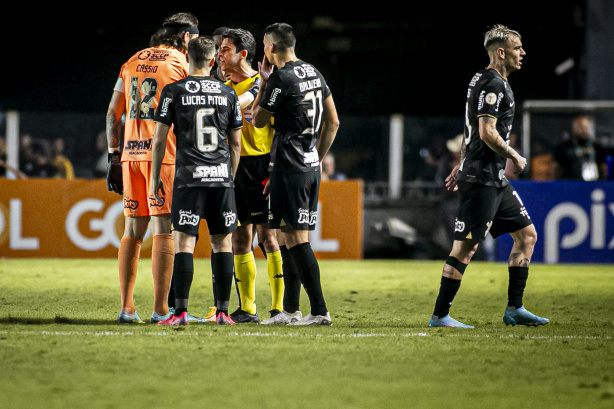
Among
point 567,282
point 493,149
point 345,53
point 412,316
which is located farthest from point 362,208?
point 345,53

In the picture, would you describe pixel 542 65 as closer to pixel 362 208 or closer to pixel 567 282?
pixel 362 208

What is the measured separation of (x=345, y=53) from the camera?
24094 millimetres

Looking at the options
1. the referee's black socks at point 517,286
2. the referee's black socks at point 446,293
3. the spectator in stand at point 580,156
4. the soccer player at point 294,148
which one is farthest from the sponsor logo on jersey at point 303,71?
the spectator in stand at point 580,156

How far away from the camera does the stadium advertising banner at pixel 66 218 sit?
13227 millimetres

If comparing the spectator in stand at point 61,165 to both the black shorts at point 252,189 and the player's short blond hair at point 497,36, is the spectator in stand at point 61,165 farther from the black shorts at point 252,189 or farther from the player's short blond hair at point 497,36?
the player's short blond hair at point 497,36

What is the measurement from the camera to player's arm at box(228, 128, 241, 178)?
6.26m

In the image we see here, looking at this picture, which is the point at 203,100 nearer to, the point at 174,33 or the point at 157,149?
the point at 157,149

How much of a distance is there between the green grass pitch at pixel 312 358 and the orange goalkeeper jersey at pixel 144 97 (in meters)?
1.23

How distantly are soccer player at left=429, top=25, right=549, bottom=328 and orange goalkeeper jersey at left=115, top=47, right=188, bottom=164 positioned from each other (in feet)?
6.82

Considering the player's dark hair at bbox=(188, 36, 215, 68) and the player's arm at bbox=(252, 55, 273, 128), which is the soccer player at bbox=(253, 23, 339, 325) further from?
the player's dark hair at bbox=(188, 36, 215, 68)

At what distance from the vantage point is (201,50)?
6.09 m

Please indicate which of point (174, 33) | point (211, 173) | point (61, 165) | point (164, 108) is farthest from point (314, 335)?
point (61, 165)

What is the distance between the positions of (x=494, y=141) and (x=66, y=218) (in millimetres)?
8686

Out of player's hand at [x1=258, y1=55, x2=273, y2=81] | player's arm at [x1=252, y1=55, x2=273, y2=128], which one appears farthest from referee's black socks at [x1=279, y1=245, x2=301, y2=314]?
player's hand at [x1=258, y1=55, x2=273, y2=81]
